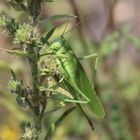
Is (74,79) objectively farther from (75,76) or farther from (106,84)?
(106,84)

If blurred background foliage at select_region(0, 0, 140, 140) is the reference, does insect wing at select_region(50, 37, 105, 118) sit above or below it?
above

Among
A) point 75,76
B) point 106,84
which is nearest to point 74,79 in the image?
point 75,76

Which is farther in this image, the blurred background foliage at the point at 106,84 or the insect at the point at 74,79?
the blurred background foliage at the point at 106,84

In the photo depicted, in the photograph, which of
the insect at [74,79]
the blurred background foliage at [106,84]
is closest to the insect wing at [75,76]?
the insect at [74,79]

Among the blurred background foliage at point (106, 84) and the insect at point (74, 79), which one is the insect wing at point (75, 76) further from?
the blurred background foliage at point (106, 84)

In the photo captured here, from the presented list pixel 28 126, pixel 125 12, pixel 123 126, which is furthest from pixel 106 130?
pixel 125 12

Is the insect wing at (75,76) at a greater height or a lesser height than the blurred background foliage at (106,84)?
greater

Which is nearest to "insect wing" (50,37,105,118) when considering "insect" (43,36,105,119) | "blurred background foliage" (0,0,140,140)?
"insect" (43,36,105,119)

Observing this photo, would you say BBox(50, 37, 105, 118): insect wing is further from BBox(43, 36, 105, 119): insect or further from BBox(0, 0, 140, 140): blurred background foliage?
BBox(0, 0, 140, 140): blurred background foliage

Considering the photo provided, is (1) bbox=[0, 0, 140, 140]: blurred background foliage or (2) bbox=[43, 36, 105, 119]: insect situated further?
(1) bbox=[0, 0, 140, 140]: blurred background foliage
